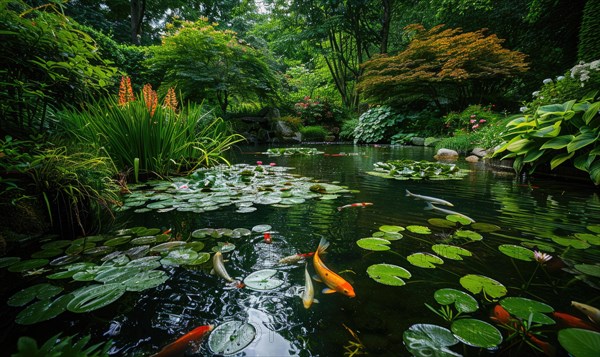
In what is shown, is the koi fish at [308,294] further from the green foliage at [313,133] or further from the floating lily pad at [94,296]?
the green foliage at [313,133]

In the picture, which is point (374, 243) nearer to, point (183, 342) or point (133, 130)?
point (183, 342)

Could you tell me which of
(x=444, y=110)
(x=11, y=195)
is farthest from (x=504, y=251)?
(x=444, y=110)

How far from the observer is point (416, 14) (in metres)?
11.4

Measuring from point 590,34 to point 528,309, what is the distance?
27.3ft

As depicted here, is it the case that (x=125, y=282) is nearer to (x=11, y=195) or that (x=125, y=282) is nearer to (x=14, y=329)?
(x=14, y=329)

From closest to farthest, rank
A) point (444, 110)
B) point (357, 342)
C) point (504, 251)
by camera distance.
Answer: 1. point (357, 342)
2. point (504, 251)
3. point (444, 110)

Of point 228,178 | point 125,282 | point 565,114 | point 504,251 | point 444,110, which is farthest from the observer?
point 444,110

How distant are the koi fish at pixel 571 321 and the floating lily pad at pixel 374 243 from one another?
521 millimetres

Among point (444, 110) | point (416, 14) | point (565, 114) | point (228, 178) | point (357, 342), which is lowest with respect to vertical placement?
point (357, 342)

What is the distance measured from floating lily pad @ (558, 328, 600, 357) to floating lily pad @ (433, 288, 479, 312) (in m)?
0.17

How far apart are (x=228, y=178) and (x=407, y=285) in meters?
2.05

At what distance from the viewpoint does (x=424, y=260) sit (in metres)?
0.97

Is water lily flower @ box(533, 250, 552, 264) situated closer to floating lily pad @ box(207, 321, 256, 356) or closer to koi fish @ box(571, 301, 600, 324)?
koi fish @ box(571, 301, 600, 324)

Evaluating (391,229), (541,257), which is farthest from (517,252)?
(391,229)
